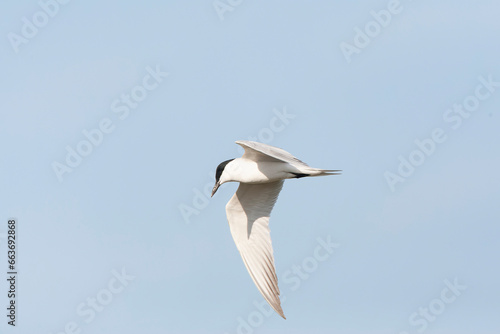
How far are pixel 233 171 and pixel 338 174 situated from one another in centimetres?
276

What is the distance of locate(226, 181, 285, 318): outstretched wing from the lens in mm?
25906

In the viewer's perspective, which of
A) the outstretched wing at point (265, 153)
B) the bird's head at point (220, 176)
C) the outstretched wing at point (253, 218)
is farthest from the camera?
the outstretched wing at point (253, 218)

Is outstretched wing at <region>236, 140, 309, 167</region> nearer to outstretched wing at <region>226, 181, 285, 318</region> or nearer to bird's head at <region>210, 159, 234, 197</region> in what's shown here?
bird's head at <region>210, 159, 234, 197</region>

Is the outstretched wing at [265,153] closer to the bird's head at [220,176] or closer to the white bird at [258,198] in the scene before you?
the white bird at [258,198]

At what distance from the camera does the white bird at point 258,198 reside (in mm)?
24531

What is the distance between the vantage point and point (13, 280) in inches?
1088

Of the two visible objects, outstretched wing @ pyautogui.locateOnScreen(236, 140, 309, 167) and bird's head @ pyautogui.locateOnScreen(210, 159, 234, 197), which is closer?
outstretched wing @ pyautogui.locateOnScreen(236, 140, 309, 167)

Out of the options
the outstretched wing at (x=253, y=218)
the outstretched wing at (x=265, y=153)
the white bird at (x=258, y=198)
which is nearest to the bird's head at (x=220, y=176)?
the white bird at (x=258, y=198)

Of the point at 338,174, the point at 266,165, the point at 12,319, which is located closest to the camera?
the point at 338,174

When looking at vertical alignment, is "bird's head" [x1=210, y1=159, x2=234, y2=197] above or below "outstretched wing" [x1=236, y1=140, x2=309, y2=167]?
above

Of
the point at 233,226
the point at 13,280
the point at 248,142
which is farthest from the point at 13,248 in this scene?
the point at 248,142

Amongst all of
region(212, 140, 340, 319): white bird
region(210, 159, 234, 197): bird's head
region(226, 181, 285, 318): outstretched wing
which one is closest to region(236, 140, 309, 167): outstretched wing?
region(212, 140, 340, 319): white bird

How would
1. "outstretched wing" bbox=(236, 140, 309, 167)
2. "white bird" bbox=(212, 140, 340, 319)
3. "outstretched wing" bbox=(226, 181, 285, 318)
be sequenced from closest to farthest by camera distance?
"outstretched wing" bbox=(236, 140, 309, 167)
"white bird" bbox=(212, 140, 340, 319)
"outstretched wing" bbox=(226, 181, 285, 318)

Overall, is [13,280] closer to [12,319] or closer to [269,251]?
[12,319]
